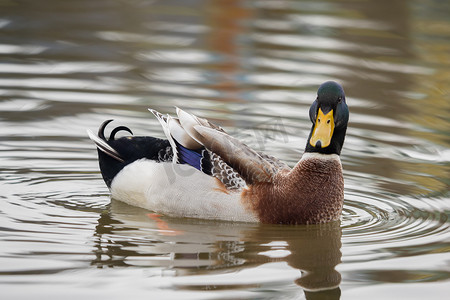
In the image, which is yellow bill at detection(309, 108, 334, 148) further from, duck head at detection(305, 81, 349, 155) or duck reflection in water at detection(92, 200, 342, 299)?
duck reflection in water at detection(92, 200, 342, 299)

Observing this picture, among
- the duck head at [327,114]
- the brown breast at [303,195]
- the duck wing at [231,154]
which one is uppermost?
the duck head at [327,114]

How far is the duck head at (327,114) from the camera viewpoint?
680 cm

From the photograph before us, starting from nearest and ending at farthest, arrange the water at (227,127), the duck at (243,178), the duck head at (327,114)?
the water at (227,127) → the duck head at (327,114) → the duck at (243,178)

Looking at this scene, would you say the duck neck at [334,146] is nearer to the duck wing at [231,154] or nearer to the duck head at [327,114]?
the duck head at [327,114]

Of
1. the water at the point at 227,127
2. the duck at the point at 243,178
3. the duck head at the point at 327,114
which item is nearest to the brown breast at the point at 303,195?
the duck at the point at 243,178

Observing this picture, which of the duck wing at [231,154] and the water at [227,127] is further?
the duck wing at [231,154]

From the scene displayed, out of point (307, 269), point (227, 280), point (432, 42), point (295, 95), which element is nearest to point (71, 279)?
point (227, 280)

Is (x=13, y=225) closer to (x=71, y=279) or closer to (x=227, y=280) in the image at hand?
(x=71, y=279)

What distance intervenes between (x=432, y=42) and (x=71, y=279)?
8739mm

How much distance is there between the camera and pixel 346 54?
12.8m

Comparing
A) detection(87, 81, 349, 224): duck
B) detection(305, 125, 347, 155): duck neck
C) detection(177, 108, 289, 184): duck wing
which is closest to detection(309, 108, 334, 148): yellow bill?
detection(87, 81, 349, 224): duck

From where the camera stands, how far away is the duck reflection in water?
19.7 feet

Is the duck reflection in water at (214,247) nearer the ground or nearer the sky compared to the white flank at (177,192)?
nearer the ground

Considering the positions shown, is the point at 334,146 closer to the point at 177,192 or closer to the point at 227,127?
the point at 177,192
